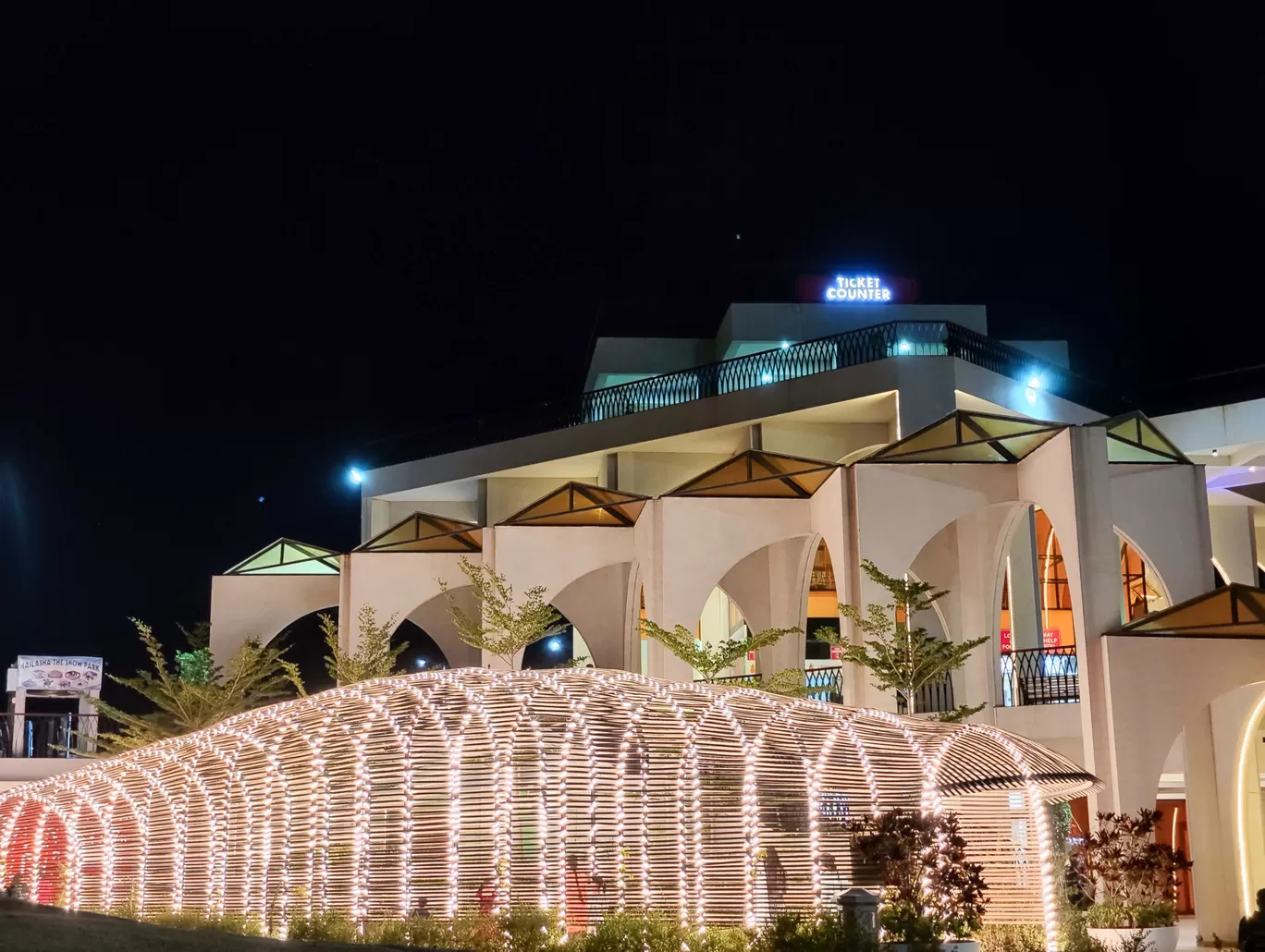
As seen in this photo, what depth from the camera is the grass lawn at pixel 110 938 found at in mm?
10713

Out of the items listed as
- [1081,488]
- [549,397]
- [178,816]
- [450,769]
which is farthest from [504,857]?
[549,397]

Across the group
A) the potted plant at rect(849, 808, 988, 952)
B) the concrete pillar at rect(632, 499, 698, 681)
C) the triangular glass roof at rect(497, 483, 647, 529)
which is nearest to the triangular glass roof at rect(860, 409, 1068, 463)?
the concrete pillar at rect(632, 499, 698, 681)

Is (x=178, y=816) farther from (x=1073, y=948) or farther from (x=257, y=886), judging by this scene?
(x=1073, y=948)

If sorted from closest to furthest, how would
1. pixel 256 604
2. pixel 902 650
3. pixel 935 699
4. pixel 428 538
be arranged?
pixel 902 650, pixel 935 699, pixel 428 538, pixel 256 604

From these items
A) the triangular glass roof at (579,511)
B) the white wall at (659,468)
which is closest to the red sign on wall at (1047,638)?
the white wall at (659,468)

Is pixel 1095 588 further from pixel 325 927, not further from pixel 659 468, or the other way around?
pixel 659 468

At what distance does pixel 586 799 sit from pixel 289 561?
19867mm

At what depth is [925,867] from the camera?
1305cm

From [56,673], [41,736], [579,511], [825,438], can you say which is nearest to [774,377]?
[825,438]

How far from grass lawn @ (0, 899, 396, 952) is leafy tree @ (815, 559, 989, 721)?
30.2ft

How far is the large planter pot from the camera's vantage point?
564 inches

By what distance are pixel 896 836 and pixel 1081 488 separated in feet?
24.8

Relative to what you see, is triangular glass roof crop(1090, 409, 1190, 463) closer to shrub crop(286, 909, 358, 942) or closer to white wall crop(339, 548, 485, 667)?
shrub crop(286, 909, 358, 942)

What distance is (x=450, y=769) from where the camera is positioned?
1355cm
